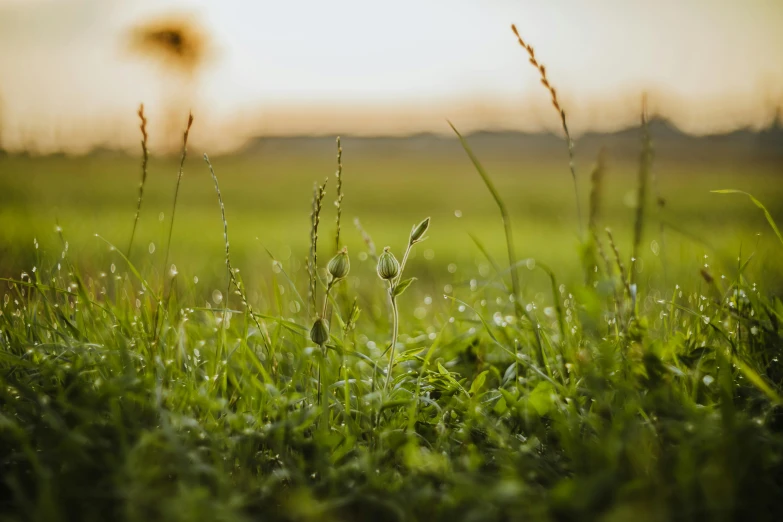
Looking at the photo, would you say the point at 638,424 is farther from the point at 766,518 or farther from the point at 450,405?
the point at 450,405

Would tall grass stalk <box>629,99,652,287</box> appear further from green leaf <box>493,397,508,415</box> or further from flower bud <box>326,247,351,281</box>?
flower bud <box>326,247,351,281</box>

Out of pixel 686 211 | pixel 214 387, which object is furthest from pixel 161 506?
pixel 686 211

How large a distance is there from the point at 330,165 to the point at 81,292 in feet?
39.8

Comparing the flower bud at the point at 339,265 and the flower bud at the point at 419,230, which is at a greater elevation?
the flower bud at the point at 419,230

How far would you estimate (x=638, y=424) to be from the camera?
121 centimetres

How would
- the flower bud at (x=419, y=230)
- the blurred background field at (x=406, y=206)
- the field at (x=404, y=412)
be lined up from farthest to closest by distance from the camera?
1. the blurred background field at (x=406, y=206)
2. the flower bud at (x=419, y=230)
3. the field at (x=404, y=412)

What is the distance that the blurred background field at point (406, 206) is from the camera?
3.52m

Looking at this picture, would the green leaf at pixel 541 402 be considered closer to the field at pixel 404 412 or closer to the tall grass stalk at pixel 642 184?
the field at pixel 404 412

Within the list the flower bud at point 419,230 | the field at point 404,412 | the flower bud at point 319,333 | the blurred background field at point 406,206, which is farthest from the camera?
the blurred background field at point 406,206

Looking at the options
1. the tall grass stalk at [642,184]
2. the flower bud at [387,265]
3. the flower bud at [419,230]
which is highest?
the tall grass stalk at [642,184]

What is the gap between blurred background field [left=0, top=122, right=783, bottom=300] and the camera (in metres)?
3.52

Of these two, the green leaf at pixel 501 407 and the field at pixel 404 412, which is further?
the green leaf at pixel 501 407

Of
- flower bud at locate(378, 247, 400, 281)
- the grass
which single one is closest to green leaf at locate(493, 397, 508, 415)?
the grass

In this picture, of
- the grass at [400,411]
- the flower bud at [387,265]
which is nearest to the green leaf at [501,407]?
the grass at [400,411]
